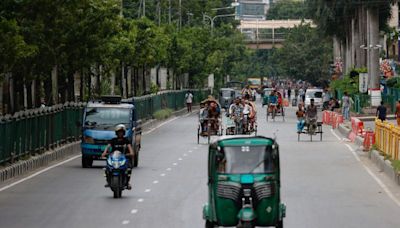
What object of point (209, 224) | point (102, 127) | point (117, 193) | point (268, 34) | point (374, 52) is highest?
point (268, 34)

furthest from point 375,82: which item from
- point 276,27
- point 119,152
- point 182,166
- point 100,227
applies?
→ point 276,27

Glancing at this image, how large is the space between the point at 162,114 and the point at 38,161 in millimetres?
37205

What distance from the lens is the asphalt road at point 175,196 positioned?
21.4 metres

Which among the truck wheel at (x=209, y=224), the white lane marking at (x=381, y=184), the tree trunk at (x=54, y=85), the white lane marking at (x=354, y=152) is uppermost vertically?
the tree trunk at (x=54, y=85)

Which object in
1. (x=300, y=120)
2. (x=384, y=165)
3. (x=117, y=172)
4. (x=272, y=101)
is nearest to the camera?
(x=117, y=172)

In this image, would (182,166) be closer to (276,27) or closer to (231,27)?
(231,27)

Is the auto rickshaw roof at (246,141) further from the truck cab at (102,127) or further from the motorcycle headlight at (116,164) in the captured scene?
the truck cab at (102,127)

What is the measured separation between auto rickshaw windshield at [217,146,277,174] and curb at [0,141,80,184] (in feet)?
43.5

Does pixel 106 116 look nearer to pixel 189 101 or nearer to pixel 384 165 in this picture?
pixel 384 165

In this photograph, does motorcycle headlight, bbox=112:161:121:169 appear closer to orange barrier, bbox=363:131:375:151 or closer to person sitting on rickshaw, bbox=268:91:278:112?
orange barrier, bbox=363:131:375:151

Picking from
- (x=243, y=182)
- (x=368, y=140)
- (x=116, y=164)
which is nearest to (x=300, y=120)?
(x=368, y=140)

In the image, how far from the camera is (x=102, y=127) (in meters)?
34.8

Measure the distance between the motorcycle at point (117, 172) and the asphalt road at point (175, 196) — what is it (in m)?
0.27

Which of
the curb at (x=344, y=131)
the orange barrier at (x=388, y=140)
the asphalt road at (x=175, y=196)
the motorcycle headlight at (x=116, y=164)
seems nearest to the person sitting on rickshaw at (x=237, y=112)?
the asphalt road at (x=175, y=196)
